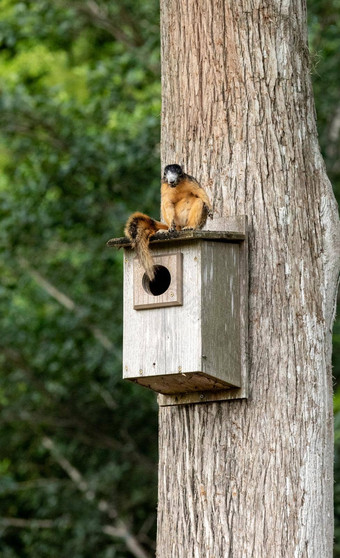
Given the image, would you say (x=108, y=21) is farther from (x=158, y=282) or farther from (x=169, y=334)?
(x=169, y=334)

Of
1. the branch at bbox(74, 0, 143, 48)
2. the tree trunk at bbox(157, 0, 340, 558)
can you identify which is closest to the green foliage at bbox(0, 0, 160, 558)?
the branch at bbox(74, 0, 143, 48)

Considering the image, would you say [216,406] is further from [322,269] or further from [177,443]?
[322,269]

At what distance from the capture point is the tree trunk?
4.20 metres

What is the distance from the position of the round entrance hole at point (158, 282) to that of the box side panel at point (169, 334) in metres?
0.08

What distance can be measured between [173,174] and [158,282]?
46 cm

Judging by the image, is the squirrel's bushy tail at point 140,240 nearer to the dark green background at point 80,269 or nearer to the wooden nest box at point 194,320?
the wooden nest box at point 194,320

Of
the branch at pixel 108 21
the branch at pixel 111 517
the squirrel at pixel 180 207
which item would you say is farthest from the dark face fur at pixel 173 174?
the branch at pixel 108 21

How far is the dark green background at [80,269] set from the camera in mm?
9992

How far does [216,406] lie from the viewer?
439cm

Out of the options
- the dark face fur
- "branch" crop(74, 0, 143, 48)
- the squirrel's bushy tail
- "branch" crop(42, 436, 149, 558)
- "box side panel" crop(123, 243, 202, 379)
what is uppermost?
"branch" crop(74, 0, 143, 48)

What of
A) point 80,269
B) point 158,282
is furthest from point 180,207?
point 80,269

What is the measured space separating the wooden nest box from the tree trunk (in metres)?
0.06

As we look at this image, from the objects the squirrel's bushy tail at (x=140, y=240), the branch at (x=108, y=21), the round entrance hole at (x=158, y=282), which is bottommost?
the round entrance hole at (x=158, y=282)

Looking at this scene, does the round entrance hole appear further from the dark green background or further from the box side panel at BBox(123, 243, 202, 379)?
the dark green background
